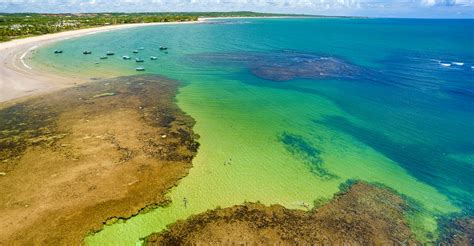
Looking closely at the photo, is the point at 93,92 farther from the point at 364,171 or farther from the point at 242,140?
the point at 364,171

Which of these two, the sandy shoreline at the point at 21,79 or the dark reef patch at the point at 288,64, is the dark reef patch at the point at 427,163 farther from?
the sandy shoreline at the point at 21,79

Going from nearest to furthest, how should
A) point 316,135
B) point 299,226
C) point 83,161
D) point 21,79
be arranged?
point 299,226 < point 83,161 < point 316,135 < point 21,79

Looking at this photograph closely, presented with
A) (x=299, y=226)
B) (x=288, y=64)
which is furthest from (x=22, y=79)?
(x=299, y=226)

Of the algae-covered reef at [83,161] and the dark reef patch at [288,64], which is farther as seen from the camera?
the dark reef patch at [288,64]

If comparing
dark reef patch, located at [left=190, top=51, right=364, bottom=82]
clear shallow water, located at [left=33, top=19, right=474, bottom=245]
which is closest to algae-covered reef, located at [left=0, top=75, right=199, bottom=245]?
clear shallow water, located at [left=33, top=19, right=474, bottom=245]

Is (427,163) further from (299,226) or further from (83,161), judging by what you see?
(83,161)

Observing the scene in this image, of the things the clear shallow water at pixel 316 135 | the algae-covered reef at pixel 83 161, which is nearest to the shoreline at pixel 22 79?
the algae-covered reef at pixel 83 161
